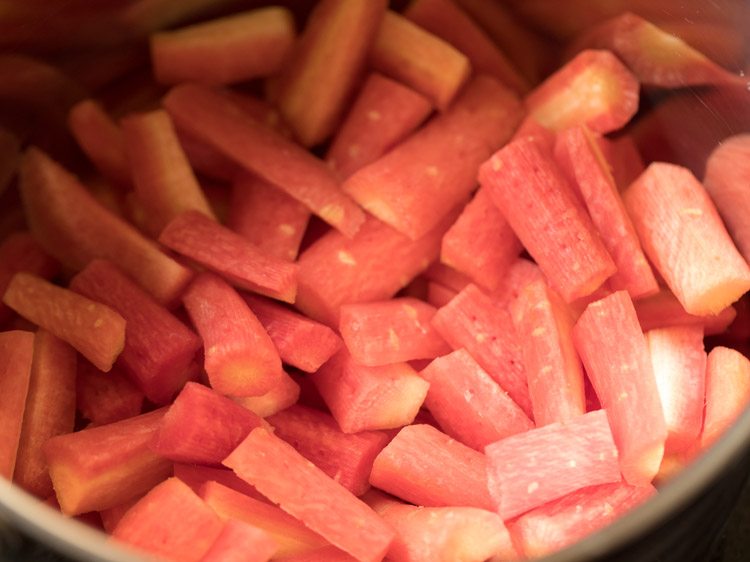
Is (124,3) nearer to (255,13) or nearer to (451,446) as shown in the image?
(255,13)

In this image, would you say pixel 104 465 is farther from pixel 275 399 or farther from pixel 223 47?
pixel 223 47

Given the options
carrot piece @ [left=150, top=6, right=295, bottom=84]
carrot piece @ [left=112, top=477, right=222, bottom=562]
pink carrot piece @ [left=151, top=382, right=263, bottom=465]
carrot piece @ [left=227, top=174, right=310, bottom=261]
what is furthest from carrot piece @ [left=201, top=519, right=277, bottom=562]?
carrot piece @ [left=150, top=6, right=295, bottom=84]

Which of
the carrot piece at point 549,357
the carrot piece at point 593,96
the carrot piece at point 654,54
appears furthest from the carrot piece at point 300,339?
the carrot piece at point 654,54

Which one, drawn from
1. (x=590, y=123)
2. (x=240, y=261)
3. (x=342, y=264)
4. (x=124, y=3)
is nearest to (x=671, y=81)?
(x=590, y=123)

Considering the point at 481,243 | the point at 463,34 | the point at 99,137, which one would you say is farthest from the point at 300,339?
the point at 463,34

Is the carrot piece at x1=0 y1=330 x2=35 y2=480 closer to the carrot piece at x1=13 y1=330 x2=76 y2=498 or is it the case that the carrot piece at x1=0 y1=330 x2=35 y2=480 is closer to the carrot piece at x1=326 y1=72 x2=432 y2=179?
the carrot piece at x1=13 y1=330 x2=76 y2=498

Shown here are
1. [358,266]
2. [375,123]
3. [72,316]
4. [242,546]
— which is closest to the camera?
[242,546]
